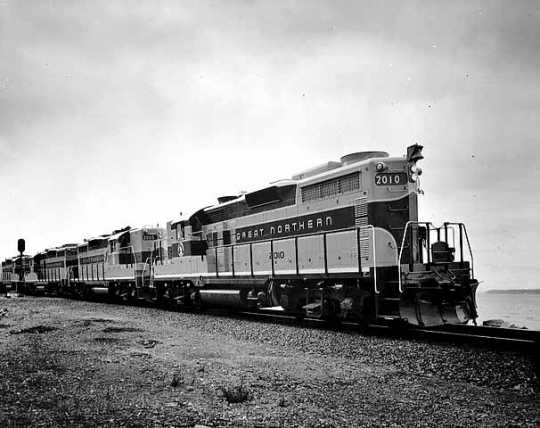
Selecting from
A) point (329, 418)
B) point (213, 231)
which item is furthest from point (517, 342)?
point (213, 231)

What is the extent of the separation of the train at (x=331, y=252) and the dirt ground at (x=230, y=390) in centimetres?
162

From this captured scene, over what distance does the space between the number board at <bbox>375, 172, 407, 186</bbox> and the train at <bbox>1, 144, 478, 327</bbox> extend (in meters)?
0.02

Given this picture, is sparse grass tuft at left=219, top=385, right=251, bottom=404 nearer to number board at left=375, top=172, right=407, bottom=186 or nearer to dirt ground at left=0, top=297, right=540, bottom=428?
dirt ground at left=0, top=297, right=540, bottom=428

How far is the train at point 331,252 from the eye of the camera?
1019 centimetres

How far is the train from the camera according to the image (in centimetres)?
1019

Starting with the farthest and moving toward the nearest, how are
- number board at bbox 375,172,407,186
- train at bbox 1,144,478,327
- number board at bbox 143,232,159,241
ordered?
1. number board at bbox 143,232,159,241
2. number board at bbox 375,172,407,186
3. train at bbox 1,144,478,327

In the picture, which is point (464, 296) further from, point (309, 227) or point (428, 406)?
point (428, 406)

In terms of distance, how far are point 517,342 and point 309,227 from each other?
586 cm

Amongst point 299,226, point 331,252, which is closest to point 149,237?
point 299,226

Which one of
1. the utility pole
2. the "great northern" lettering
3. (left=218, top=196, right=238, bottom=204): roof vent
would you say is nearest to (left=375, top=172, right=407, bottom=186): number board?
the "great northern" lettering

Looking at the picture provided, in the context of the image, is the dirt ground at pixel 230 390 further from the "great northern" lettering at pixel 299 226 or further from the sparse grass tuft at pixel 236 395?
the "great northern" lettering at pixel 299 226

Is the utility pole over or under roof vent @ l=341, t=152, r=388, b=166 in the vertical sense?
under

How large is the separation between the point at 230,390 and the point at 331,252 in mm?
6677

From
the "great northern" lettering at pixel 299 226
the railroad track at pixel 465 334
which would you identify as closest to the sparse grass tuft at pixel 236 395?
the railroad track at pixel 465 334
